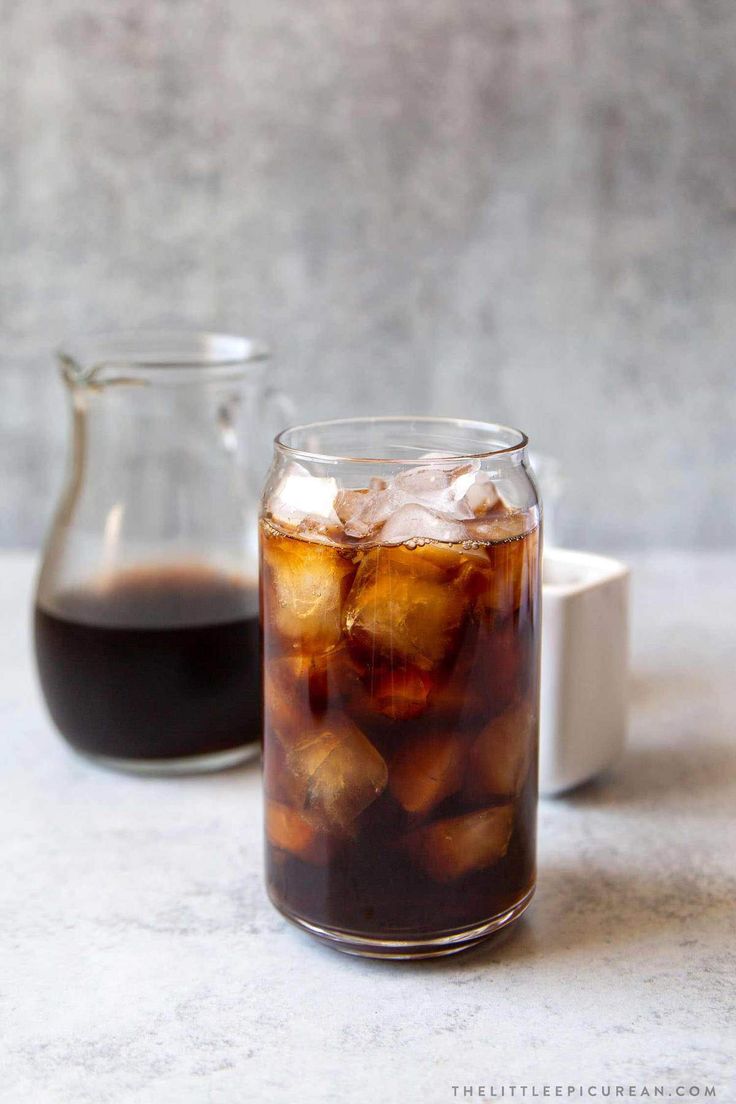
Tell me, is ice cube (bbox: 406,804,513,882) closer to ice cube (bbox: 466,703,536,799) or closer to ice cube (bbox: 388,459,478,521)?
ice cube (bbox: 466,703,536,799)

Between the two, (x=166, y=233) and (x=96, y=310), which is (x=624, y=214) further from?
(x=96, y=310)

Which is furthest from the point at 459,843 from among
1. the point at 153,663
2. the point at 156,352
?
the point at 156,352

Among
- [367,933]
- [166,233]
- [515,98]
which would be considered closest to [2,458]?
[166,233]

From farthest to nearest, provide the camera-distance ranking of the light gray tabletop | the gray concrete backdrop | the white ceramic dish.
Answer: the gray concrete backdrop → the white ceramic dish → the light gray tabletop

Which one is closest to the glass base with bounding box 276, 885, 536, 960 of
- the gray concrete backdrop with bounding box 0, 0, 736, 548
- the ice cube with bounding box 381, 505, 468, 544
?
the ice cube with bounding box 381, 505, 468, 544

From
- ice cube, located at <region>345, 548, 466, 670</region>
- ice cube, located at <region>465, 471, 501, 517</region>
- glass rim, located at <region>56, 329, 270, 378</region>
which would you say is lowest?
ice cube, located at <region>345, 548, 466, 670</region>

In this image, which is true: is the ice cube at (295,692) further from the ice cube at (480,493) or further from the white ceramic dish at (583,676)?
the white ceramic dish at (583,676)
